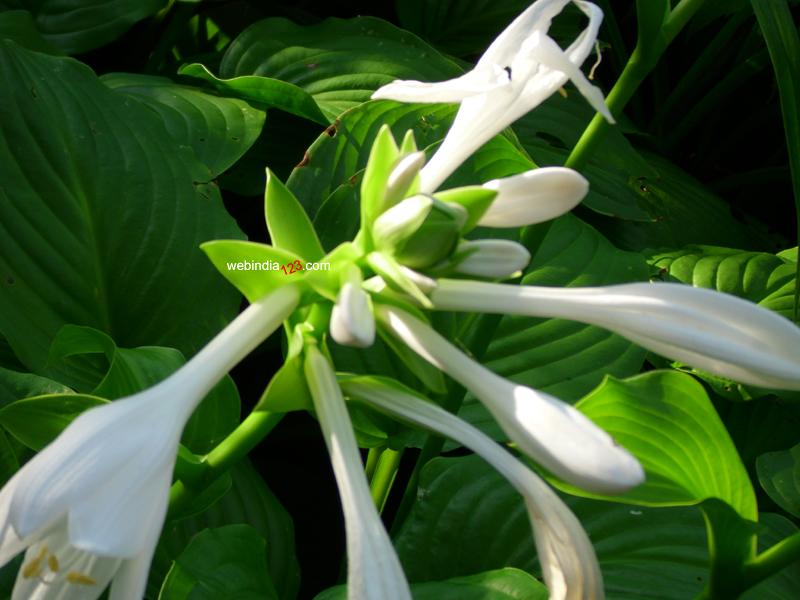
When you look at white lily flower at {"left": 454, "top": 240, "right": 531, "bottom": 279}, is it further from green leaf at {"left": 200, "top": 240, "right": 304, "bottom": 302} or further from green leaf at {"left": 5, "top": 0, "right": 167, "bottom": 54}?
green leaf at {"left": 5, "top": 0, "right": 167, "bottom": 54}

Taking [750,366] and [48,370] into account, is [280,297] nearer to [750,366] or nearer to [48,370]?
[750,366]

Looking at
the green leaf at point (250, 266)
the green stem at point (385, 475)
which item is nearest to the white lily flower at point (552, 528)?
the green leaf at point (250, 266)

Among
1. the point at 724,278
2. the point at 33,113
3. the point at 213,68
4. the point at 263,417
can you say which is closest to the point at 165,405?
the point at 263,417

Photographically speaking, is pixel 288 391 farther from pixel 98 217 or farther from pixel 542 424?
pixel 98 217

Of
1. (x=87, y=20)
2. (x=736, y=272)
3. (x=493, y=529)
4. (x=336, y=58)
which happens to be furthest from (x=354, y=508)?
(x=87, y=20)

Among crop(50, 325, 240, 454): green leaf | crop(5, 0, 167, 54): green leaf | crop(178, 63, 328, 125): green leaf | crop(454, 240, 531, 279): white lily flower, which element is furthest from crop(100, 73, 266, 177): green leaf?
crop(454, 240, 531, 279): white lily flower

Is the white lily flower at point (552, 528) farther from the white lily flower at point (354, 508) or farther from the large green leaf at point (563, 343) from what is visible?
the large green leaf at point (563, 343)
